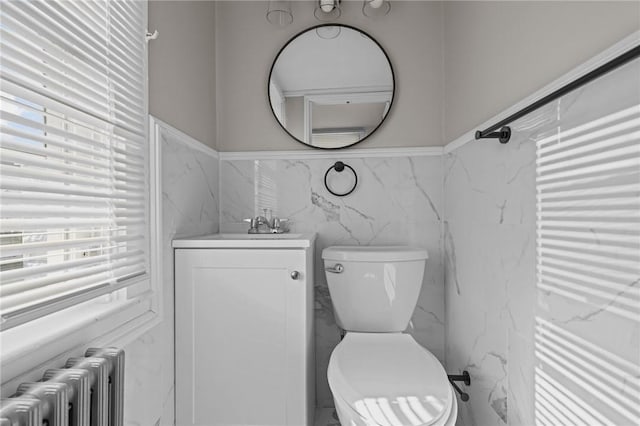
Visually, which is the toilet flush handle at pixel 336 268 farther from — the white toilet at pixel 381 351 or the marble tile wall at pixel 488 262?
the marble tile wall at pixel 488 262

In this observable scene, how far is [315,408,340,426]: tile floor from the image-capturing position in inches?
72.9

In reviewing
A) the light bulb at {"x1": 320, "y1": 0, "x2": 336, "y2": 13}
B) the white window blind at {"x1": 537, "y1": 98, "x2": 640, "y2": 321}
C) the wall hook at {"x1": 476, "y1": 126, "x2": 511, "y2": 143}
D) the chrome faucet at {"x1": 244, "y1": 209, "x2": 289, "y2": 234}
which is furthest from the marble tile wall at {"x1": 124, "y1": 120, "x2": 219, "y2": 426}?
the white window blind at {"x1": 537, "y1": 98, "x2": 640, "y2": 321}

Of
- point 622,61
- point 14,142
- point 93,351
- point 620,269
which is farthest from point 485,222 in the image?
point 14,142

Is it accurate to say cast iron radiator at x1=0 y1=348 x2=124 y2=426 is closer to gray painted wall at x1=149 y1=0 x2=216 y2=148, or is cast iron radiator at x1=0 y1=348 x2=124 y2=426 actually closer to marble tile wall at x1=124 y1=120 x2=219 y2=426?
marble tile wall at x1=124 y1=120 x2=219 y2=426

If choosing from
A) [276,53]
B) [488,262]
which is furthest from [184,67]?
[488,262]

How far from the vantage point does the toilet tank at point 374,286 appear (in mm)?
1685

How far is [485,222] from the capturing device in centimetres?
144

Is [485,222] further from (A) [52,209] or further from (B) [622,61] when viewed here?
(A) [52,209]

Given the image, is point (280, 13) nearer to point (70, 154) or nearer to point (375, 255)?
point (375, 255)

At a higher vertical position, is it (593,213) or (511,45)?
(511,45)

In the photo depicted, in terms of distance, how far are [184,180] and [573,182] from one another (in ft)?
4.38

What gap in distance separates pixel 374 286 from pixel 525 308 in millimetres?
673

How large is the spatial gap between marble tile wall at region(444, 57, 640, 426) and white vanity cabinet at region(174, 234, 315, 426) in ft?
2.16

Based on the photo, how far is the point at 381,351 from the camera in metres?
1.46
